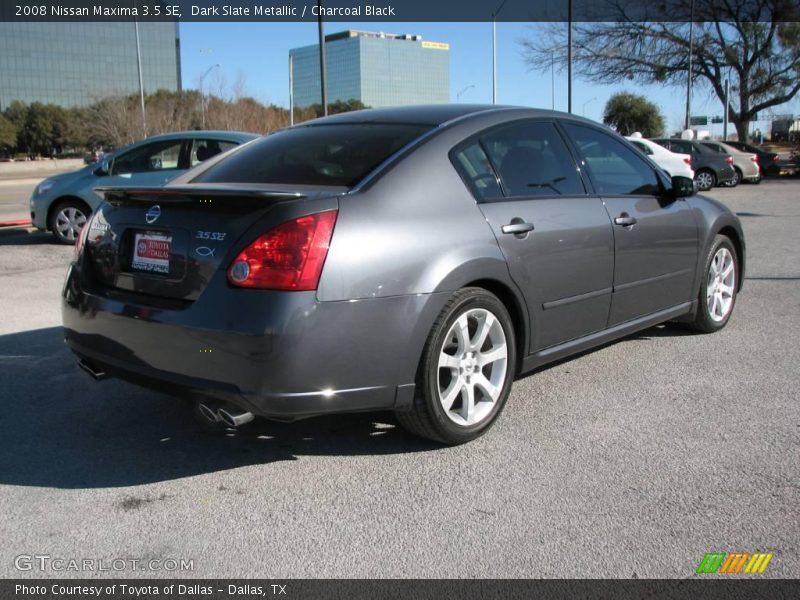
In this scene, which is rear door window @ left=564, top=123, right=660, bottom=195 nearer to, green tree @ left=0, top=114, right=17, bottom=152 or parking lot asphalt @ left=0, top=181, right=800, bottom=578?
parking lot asphalt @ left=0, top=181, right=800, bottom=578

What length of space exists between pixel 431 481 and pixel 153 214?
1.67 metres

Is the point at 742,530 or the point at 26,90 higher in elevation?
the point at 26,90

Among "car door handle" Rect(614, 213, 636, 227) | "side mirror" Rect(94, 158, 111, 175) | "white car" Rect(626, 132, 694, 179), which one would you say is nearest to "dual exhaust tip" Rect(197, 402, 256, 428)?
"car door handle" Rect(614, 213, 636, 227)

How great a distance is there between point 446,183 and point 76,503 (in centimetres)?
209

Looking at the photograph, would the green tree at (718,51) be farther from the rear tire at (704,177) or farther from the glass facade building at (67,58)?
the glass facade building at (67,58)

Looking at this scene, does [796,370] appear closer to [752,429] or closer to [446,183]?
[752,429]

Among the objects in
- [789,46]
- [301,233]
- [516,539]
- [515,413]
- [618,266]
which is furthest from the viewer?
[789,46]

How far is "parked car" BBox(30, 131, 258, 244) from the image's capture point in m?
10.7

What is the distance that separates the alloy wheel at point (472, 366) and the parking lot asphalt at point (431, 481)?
0.61 feet

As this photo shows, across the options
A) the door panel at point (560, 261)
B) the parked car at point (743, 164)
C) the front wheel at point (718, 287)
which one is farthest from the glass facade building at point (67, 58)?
the door panel at point (560, 261)

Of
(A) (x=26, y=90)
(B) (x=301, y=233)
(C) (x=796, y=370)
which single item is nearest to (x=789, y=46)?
(C) (x=796, y=370)

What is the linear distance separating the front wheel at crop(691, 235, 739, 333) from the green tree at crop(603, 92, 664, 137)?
63464 millimetres

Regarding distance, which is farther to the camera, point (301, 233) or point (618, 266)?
point (618, 266)

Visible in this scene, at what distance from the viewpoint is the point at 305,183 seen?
357 cm
